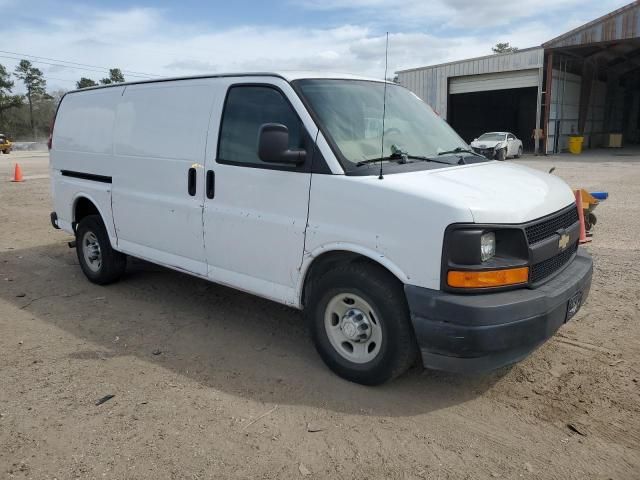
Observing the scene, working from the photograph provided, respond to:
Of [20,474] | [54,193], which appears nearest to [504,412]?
[20,474]

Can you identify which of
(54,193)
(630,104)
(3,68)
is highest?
(3,68)

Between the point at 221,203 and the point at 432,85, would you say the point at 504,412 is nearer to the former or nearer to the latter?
the point at 221,203

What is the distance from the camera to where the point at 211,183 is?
4.30 meters

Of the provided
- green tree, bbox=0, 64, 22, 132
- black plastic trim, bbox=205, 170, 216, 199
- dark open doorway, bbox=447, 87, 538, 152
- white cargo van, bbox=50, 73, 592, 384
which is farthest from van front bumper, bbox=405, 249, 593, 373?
green tree, bbox=0, 64, 22, 132

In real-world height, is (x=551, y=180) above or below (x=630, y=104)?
below

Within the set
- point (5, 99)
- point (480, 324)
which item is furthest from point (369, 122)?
point (5, 99)

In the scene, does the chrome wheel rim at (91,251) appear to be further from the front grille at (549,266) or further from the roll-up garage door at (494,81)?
the roll-up garage door at (494,81)

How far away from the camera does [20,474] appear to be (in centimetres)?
284

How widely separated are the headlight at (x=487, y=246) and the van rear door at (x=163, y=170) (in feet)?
7.65

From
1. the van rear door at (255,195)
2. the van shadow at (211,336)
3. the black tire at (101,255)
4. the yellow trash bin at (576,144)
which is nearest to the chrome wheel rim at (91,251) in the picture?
the black tire at (101,255)

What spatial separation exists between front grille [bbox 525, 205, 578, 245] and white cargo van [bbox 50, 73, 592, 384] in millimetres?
18

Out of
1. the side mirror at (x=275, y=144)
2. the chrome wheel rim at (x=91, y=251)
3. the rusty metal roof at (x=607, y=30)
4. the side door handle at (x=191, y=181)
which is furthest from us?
the rusty metal roof at (x=607, y=30)

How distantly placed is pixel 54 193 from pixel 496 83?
29346 millimetres

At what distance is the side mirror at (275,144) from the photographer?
11.6 ft
